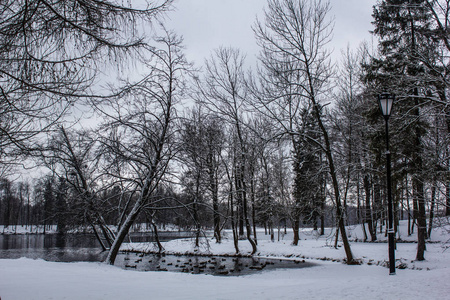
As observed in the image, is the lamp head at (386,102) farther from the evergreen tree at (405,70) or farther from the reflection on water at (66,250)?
the reflection on water at (66,250)

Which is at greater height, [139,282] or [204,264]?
[139,282]

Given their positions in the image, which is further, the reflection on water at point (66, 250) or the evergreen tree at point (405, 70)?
the reflection on water at point (66, 250)

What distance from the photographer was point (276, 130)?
1330cm

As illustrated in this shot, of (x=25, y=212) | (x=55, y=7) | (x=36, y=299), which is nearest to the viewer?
(x=55, y=7)

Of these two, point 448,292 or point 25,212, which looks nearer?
point 448,292

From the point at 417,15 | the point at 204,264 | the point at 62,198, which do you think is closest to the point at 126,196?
the point at 62,198

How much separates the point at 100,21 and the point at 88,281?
670cm

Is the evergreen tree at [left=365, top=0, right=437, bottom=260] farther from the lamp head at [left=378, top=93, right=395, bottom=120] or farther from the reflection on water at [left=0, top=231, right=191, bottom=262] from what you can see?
the reflection on water at [left=0, top=231, right=191, bottom=262]

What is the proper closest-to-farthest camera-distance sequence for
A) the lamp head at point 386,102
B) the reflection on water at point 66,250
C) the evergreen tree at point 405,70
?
the lamp head at point 386,102 → the evergreen tree at point 405,70 → the reflection on water at point 66,250

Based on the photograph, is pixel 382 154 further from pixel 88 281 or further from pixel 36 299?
pixel 36 299

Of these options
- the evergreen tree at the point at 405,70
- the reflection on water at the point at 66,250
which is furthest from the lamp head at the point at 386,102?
the reflection on water at the point at 66,250

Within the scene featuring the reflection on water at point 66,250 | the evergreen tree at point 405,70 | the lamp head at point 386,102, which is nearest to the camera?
the lamp head at point 386,102

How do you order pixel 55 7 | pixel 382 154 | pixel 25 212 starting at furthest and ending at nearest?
pixel 25 212
pixel 382 154
pixel 55 7

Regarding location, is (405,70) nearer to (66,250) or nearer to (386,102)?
(386,102)
